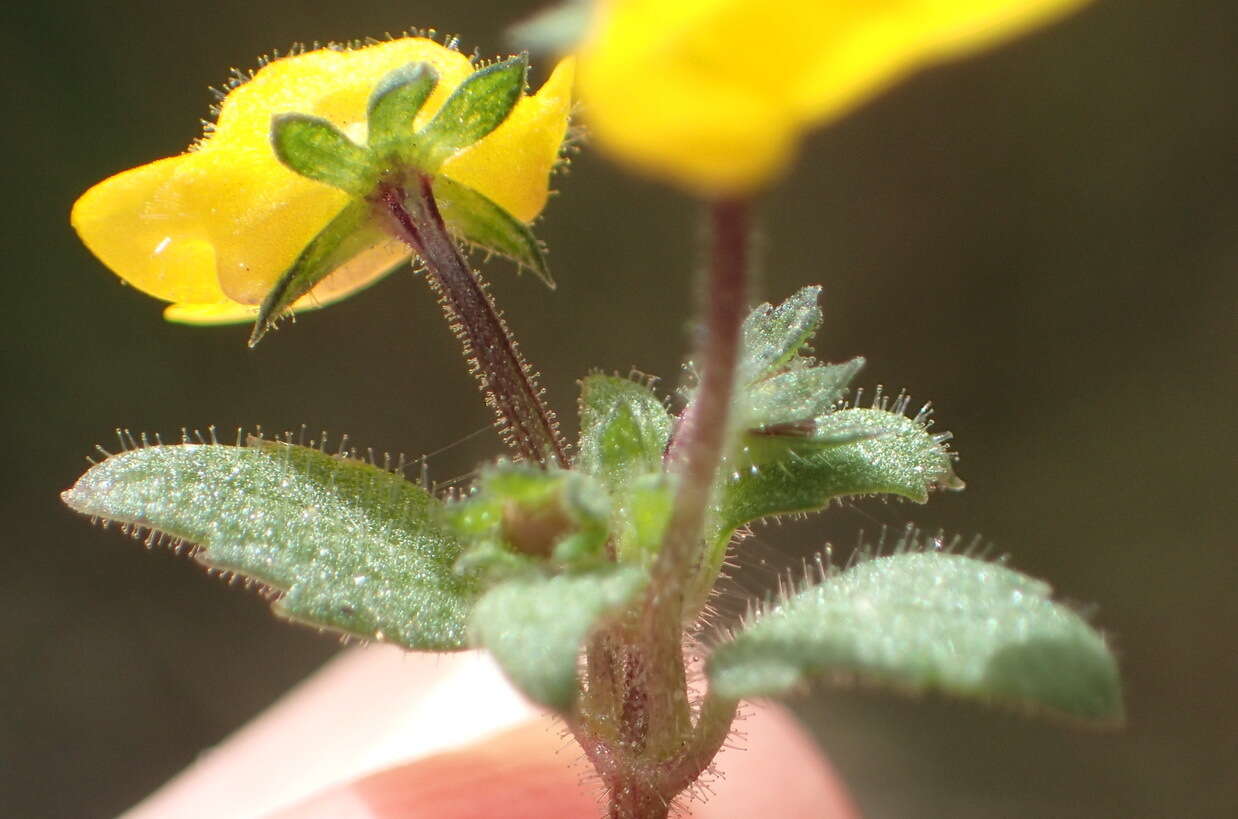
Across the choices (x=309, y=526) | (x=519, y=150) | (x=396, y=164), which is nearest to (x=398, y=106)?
(x=396, y=164)

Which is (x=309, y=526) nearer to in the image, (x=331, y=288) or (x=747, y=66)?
(x=331, y=288)

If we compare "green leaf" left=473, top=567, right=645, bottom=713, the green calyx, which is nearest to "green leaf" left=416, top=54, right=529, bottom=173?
the green calyx

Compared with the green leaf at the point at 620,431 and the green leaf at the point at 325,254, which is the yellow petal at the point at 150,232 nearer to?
the green leaf at the point at 325,254

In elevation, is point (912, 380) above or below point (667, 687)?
above

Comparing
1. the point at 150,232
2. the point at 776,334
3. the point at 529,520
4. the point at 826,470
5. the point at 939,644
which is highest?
the point at 150,232

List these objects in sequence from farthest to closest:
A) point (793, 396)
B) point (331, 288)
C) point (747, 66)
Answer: point (331, 288) < point (793, 396) < point (747, 66)

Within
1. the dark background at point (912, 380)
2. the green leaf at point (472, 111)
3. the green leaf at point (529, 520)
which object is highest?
the dark background at point (912, 380)

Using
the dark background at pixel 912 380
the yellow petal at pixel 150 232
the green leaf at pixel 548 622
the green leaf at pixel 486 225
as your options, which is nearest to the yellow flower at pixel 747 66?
the green leaf at pixel 548 622
